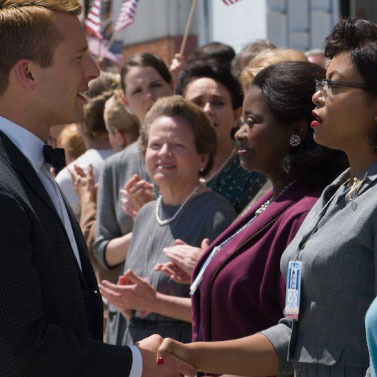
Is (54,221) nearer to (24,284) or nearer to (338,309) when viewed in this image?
(24,284)

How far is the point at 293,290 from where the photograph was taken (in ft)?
9.50

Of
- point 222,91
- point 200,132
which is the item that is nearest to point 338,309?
point 200,132

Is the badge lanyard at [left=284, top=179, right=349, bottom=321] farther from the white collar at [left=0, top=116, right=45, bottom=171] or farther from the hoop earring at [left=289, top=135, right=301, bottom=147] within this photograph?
the white collar at [left=0, top=116, right=45, bottom=171]

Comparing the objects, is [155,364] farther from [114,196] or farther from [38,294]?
[114,196]

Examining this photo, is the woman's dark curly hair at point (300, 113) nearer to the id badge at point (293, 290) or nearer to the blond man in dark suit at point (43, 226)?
the id badge at point (293, 290)

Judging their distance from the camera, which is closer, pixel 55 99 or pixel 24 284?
pixel 24 284

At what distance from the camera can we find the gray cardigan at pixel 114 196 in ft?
16.5

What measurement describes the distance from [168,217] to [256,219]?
35.3 inches

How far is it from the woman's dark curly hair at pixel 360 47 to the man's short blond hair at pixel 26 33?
0.92 metres

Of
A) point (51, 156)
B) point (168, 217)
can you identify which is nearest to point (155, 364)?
point (51, 156)

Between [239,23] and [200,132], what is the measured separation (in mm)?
6863

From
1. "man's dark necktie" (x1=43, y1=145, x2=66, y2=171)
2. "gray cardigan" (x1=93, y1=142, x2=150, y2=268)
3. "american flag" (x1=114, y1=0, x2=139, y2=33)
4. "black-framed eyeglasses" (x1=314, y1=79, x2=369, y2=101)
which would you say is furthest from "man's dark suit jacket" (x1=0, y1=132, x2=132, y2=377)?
"american flag" (x1=114, y1=0, x2=139, y2=33)

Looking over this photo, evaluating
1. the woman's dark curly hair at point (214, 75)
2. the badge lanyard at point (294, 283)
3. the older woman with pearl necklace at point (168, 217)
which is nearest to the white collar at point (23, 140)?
the badge lanyard at point (294, 283)

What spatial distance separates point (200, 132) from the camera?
14.5 feet
